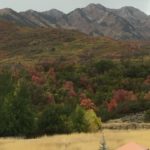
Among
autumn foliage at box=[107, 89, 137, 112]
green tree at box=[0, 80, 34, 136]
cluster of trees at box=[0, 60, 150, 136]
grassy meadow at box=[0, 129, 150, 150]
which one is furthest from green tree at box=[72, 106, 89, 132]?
autumn foliage at box=[107, 89, 137, 112]

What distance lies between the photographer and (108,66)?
6265 inches

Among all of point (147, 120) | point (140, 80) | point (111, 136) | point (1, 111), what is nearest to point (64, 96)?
point (140, 80)

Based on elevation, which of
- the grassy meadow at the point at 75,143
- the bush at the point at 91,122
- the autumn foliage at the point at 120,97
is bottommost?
the autumn foliage at the point at 120,97

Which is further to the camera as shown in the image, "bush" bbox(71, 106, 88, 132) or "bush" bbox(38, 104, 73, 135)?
"bush" bbox(71, 106, 88, 132)

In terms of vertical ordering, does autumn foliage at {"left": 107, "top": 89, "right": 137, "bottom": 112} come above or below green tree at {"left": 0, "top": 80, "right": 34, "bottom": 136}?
below

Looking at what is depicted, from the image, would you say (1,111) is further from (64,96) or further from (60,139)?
(64,96)

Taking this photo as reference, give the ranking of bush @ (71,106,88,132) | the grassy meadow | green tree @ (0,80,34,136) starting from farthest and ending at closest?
green tree @ (0,80,34,136)
bush @ (71,106,88,132)
the grassy meadow

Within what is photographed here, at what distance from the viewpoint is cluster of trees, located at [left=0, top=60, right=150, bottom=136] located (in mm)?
56344

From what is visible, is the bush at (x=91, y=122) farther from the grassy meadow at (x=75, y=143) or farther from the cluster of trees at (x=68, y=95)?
the grassy meadow at (x=75, y=143)

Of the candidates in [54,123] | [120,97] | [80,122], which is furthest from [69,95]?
[54,123]

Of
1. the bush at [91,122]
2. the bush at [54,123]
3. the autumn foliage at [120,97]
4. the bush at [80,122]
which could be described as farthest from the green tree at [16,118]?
the autumn foliage at [120,97]

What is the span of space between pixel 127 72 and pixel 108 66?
8.07 meters

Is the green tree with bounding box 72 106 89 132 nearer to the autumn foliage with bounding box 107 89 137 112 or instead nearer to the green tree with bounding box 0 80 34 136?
the green tree with bounding box 0 80 34 136

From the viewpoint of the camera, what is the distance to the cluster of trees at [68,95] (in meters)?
56.3
